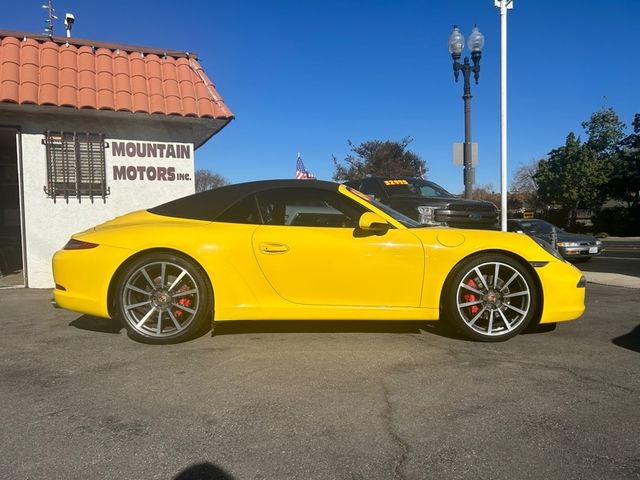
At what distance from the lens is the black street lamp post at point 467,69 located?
1155 cm

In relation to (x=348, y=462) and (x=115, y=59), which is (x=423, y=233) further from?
(x=115, y=59)

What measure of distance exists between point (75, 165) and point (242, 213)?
4.61m

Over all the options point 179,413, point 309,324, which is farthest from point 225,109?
point 179,413

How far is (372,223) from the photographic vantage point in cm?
396

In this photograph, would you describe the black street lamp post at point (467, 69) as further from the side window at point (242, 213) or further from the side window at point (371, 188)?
the side window at point (242, 213)

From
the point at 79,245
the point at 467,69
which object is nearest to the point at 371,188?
the point at 467,69

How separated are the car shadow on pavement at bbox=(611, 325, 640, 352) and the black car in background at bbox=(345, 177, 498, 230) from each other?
3481 mm

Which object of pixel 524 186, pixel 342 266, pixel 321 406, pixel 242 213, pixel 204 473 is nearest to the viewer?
pixel 204 473

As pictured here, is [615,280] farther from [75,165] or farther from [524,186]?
[524,186]

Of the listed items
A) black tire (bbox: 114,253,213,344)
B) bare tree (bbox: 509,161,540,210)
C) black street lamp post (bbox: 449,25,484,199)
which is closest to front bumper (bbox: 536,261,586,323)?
black tire (bbox: 114,253,213,344)

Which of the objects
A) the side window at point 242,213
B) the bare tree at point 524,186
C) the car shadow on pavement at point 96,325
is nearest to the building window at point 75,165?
the car shadow on pavement at point 96,325

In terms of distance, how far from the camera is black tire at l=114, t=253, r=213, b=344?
398 cm

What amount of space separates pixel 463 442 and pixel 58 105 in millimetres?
6972

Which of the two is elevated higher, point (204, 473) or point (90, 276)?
point (90, 276)
